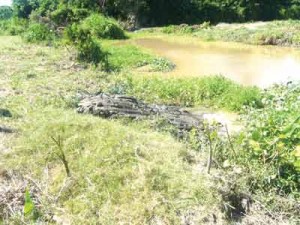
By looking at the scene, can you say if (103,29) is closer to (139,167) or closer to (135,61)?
(135,61)

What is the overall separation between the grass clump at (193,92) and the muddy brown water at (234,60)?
57.1 inches

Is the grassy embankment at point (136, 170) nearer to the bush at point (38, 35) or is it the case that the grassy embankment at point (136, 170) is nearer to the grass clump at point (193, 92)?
the grass clump at point (193, 92)

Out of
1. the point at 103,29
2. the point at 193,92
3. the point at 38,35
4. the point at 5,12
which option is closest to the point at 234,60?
the point at 193,92

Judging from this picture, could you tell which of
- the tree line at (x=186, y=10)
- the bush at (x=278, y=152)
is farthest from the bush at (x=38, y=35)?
the bush at (x=278, y=152)

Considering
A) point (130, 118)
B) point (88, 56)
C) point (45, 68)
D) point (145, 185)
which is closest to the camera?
point (145, 185)

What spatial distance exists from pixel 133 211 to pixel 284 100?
309 cm

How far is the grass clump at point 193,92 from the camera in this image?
6.80 meters

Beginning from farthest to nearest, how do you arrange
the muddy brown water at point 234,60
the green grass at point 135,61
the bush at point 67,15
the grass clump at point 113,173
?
1. the bush at point 67,15
2. the green grass at point 135,61
3. the muddy brown water at point 234,60
4. the grass clump at point 113,173

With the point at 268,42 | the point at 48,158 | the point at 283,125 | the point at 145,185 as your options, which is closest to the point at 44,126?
the point at 48,158

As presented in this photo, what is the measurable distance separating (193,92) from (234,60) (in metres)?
5.57

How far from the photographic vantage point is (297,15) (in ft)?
Result: 82.2

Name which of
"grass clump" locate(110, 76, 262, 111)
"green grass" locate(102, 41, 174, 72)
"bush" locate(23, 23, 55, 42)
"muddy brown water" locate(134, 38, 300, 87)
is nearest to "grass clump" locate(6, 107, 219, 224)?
"grass clump" locate(110, 76, 262, 111)

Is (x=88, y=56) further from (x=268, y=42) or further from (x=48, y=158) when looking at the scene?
(x=268, y=42)

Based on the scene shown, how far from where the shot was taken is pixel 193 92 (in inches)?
292
